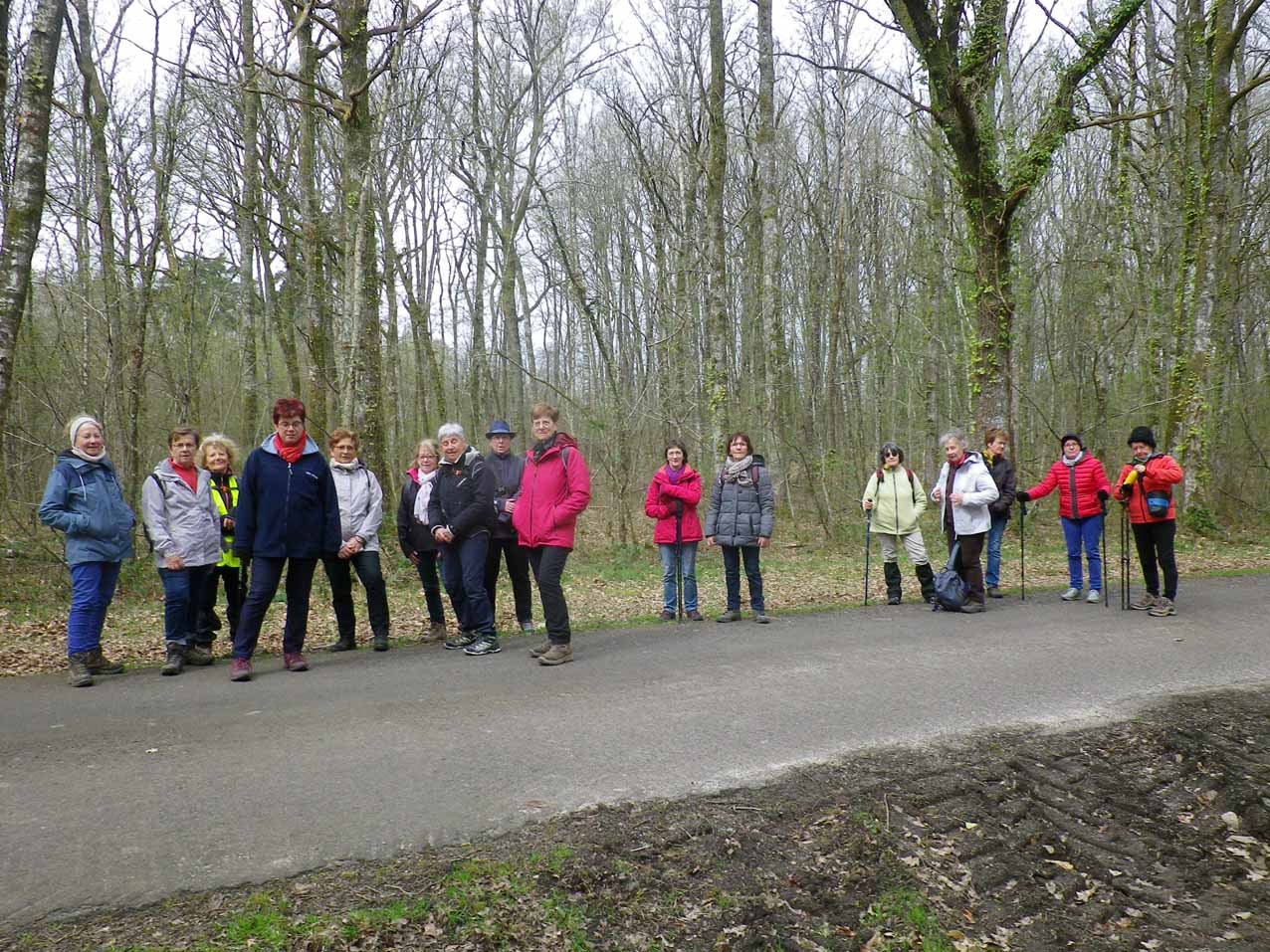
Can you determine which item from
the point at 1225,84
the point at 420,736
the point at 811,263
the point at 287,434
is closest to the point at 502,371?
the point at 811,263

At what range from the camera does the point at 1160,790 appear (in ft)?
14.8

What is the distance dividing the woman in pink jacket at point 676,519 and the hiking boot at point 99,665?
17.0 feet

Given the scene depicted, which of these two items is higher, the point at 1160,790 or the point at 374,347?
the point at 374,347

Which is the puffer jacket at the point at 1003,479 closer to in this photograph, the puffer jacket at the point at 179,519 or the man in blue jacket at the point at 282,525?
the man in blue jacket at the point at 282,525

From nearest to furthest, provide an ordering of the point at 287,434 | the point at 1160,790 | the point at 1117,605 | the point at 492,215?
the point at 1160,790 → the point at 287,434 → the point at 1117,605 → the point at 492,215

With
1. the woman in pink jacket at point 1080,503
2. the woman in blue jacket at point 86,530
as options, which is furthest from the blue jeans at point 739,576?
the woman in blue jacket at point 86,530

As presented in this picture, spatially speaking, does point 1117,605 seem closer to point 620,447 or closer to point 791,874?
point 791,874

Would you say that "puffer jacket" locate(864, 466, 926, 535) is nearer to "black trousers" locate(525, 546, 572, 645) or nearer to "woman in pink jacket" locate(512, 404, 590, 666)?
"woman in pink jacket" locate(512, 404, 590, 666)

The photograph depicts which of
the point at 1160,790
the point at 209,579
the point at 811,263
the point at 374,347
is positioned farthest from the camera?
the point at 811,263

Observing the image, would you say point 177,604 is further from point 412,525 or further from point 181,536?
point 412,525

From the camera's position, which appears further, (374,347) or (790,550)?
(790,550)

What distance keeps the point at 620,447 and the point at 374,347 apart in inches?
253

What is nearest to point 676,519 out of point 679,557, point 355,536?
point 679,557

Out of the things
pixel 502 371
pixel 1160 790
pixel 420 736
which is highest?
pixel 502 371
